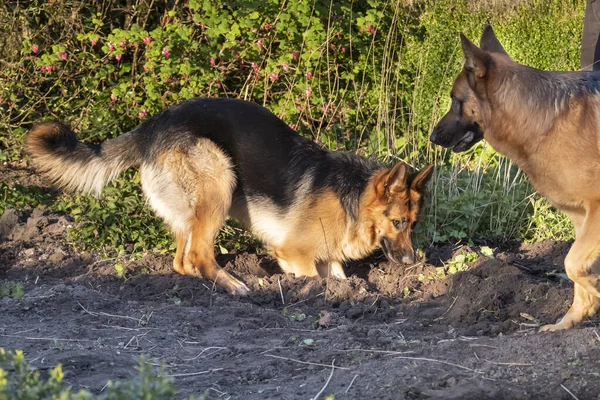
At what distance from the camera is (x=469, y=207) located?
25.3ft

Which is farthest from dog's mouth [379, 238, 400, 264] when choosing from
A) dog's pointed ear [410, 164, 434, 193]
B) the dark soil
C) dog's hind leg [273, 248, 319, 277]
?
dog's hind leg [273, 248, 319, 277]

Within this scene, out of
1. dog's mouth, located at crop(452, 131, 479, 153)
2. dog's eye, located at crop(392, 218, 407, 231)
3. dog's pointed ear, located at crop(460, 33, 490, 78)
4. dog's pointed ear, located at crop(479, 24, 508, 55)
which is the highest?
dog's pointed ear, located at crop(479, 24, 508, 55)

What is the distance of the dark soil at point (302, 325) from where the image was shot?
4027 mm

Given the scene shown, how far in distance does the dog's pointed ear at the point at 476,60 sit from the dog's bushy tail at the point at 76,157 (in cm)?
315

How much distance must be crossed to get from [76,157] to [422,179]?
3008mm

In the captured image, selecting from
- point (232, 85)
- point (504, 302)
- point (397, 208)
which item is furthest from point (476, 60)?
point (232, 85)

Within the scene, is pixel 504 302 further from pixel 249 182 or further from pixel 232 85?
pixel 232 85

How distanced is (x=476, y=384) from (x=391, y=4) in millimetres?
7327

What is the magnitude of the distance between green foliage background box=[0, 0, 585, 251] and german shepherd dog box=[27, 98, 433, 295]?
0.67 m

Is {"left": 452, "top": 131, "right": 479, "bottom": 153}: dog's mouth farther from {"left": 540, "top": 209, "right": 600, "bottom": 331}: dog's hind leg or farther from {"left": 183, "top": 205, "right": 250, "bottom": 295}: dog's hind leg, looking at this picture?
{"left": 183, "top": 205, "right": 250, "bottom": 295}: dog's hind leg

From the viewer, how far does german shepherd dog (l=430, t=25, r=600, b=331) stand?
5.07m

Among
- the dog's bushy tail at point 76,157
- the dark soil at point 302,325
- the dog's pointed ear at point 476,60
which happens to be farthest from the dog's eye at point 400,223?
the dog's bushy tail at point 76,157

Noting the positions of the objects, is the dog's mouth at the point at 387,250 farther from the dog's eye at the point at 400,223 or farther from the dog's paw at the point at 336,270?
the dog's paw at the point at 336,270

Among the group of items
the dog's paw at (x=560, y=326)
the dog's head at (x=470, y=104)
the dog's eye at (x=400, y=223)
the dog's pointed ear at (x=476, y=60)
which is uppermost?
the dog's pointed ear at (x=476, y=60)
